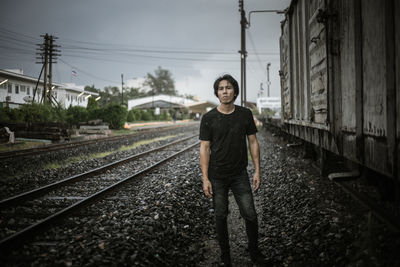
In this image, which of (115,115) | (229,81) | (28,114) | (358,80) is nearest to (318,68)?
(358,80)

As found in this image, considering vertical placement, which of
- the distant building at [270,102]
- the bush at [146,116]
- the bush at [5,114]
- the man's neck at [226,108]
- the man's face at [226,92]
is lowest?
the man's neck at [226,108]

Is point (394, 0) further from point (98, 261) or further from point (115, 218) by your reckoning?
point (115, 218)

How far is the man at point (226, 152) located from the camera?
295 cm

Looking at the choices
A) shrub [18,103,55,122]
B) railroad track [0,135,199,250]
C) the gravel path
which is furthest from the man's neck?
shrub [18,103,55,122]

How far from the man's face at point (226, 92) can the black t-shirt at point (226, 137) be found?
133 millimetres

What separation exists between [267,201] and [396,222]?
3.04 m

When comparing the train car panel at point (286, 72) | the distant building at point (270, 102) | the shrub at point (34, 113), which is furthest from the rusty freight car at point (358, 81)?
the distant building at point (270, 102)

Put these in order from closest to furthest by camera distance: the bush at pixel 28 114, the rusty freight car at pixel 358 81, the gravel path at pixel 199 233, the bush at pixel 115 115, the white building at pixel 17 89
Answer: the rusty freight car at pixel 358 81 < the gravel path at pixel 199 233 < the bush at pixel 28 114 < the bush at pixel 115 115 < the white building at pixel 17 89

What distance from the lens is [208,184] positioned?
2986 mm

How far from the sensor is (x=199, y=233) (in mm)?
4125

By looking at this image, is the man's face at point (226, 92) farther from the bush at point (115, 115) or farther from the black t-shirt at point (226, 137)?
the bush at point (115, 115)

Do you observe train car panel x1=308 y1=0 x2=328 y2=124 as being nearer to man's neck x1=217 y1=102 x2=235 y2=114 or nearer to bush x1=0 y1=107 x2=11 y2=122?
man's neck x1=217 y1=102 x2=235 y2=114

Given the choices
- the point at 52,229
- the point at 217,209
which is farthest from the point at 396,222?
the point at 52,229

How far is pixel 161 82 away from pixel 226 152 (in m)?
106
